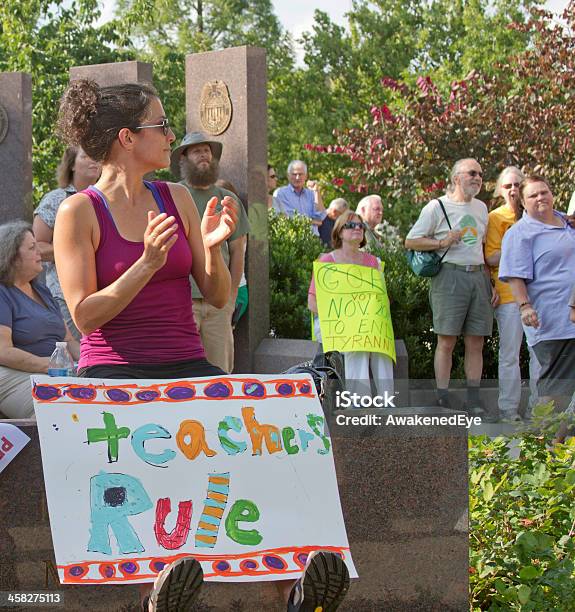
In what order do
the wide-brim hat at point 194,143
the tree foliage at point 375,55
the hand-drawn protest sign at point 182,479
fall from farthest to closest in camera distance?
the tree foliage at point 375,55, the wide-brim hat at point 194,143, the hand-drawn protest sign at point 182,479

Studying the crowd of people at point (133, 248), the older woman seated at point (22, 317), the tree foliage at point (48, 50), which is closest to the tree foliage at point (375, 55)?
the tree foliage at point (48, 50)

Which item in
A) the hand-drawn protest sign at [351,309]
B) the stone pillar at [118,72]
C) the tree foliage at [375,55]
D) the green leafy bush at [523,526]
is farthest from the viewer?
the tree foliage at [375,55]

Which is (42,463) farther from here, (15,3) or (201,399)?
(15,3)

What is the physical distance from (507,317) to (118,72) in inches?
171

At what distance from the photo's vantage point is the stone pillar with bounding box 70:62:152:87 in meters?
10.5

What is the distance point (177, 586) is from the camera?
10.7 feet

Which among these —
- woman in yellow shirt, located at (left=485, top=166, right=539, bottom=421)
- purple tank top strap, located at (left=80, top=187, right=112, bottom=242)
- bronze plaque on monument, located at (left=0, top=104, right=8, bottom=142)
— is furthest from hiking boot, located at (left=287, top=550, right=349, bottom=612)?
bronze plaque on monument, located at (left=0, top=104, right=8, bottom=142)

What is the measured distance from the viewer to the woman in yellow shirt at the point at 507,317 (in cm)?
920

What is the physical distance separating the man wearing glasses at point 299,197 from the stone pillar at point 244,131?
9.43ft

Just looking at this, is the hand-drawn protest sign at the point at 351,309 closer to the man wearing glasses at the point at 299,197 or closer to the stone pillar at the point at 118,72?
the stone pillar at the point at 118,72

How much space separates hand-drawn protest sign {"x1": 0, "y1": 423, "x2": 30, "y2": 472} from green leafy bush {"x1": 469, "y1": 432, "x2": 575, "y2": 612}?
1762mm

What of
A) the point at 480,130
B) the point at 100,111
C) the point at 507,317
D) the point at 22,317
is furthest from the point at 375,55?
the point at 100,111

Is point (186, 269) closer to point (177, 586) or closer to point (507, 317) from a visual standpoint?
point (177, 586)

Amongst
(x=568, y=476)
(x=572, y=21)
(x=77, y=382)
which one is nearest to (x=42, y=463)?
(x=77, y=382)
